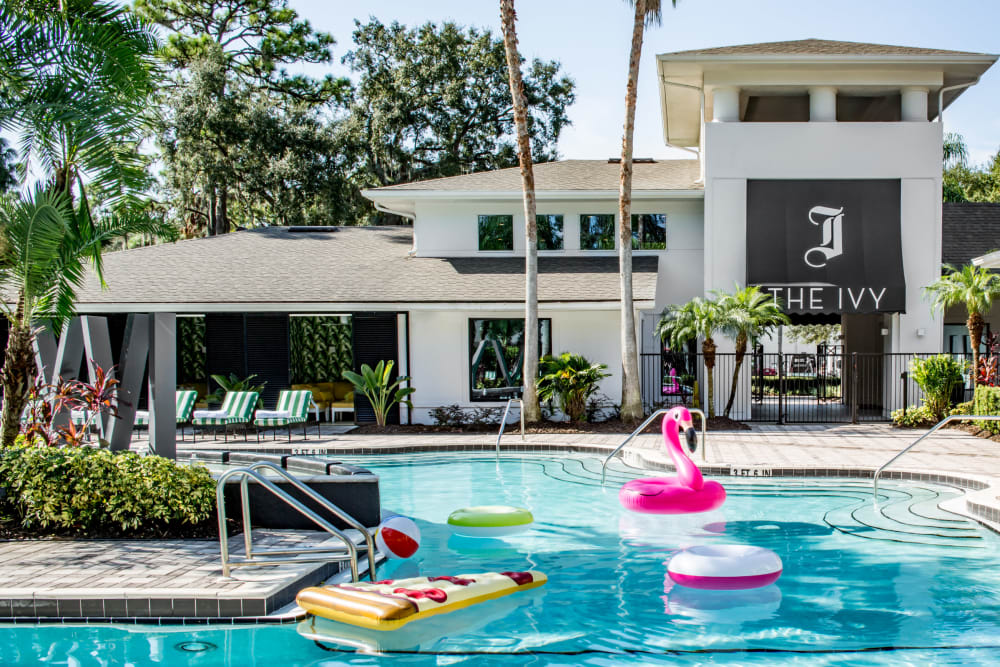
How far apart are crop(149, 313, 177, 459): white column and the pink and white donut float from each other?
6181mm

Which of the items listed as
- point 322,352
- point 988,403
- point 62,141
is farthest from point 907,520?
point 322,352

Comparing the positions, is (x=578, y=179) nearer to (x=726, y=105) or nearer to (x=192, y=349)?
(x=726, y=105)

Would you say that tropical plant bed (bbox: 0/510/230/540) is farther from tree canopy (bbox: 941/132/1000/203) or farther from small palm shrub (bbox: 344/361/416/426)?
tree canopy (bbox: 941/132/1000/203)

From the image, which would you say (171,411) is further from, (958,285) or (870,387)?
(870,387)

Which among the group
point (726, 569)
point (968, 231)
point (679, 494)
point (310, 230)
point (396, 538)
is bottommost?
point (726, 569)

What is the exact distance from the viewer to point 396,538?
8.64 meters

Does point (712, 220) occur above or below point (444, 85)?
below

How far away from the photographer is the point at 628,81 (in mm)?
18203

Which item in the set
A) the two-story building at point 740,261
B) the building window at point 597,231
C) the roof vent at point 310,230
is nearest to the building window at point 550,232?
the building window at point 597,231

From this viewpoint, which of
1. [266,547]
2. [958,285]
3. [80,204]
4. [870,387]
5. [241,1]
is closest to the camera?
[266,547]

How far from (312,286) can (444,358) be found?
3476mm

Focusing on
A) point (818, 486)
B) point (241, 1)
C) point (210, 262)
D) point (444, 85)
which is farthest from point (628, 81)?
point (241, 1)

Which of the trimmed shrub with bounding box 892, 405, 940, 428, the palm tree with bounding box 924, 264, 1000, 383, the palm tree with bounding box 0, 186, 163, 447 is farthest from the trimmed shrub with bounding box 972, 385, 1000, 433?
the palm tree with bounding box 0, 186, 163, 447

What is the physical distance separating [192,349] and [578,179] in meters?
11.3
